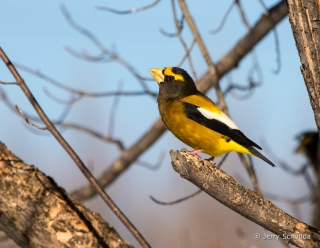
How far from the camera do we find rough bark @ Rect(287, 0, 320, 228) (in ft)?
7.60

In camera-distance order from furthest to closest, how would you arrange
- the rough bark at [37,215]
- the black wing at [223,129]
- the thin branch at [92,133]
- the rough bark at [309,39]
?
the thin branch at [92,133] → the black wing at [223,129] → the rough bark at [37,215] → the rough bark at [309,39]

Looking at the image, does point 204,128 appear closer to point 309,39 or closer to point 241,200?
point 241,200

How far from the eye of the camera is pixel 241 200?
2.39 meters

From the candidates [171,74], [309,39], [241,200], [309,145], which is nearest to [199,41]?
[171,74]

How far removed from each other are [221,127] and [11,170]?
130 centimetres

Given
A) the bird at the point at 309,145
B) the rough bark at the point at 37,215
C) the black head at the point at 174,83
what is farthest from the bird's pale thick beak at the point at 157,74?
the bird at the point at 309,145

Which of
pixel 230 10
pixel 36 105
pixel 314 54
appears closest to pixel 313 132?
pixel 230 10

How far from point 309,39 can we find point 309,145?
9.70ft

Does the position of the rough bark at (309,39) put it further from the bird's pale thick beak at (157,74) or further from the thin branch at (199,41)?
the bird's pale thick beak at (157,74)

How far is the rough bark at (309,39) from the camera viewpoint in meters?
2.32

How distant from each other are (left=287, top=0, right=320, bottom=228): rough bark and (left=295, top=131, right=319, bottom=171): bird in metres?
2.86

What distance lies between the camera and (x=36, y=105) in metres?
2.21

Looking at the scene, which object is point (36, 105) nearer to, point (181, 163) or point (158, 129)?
point (181, 163)

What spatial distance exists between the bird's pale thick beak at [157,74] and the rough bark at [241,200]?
1.41 m
